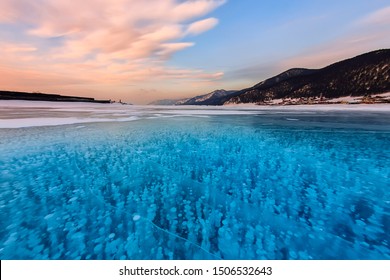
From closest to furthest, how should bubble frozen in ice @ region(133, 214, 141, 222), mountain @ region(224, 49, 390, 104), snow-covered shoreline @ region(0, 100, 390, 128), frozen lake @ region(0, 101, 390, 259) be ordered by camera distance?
1. frozen lake @ region(0, 101, 390, 259)
2. bubble frozen in ice @ region(133, 214, 141, 222)
3. snow-covered shoreline @ region(0, 100, 390, 128)
4. mountain @ region(224, 49, 390, 104)

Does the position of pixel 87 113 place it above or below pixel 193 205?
above

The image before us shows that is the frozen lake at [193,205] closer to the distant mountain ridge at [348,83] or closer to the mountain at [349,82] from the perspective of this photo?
the distant mountain ridge at [348,83]

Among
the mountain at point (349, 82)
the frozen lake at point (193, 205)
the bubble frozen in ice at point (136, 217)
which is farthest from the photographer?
the mountain at point (349, 82)

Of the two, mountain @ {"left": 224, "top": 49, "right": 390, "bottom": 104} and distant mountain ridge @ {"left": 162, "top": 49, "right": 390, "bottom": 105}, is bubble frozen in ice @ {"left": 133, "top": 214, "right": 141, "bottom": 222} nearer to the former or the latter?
distant mountain ridge @ {"left": 162, "top": 49, "right": 390, "bottom": 105}

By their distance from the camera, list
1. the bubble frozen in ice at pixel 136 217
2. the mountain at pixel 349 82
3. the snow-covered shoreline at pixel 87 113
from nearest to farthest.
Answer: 1. the bubble frozen in ice at pixel 136 217
2. the snow-covered shoreline at pixel 87 113
3. the mountain at pixel 349 82

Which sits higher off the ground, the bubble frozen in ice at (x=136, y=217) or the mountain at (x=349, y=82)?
the mountain at (x=349, y=82)

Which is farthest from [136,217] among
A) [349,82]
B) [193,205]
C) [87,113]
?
[349,82]

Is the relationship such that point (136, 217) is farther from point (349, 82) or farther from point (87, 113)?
point (349, 82)

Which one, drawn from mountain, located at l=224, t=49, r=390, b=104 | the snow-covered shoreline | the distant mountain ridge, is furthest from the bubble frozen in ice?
mountain, located at l=224, t=49, r=390, b=104

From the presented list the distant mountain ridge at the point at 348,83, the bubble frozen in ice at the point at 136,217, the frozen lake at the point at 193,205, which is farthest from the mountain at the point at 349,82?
the bubble frozen in ice at the point at 136,217

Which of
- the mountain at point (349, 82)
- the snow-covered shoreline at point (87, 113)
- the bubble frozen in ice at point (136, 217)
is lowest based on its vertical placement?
the bubble frozen in ice at point (136, 217)

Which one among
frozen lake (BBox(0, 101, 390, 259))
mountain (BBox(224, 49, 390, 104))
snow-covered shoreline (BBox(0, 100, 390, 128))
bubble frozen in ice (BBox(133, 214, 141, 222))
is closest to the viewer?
frozen lake (BBox(0, 101, 390, 259))
